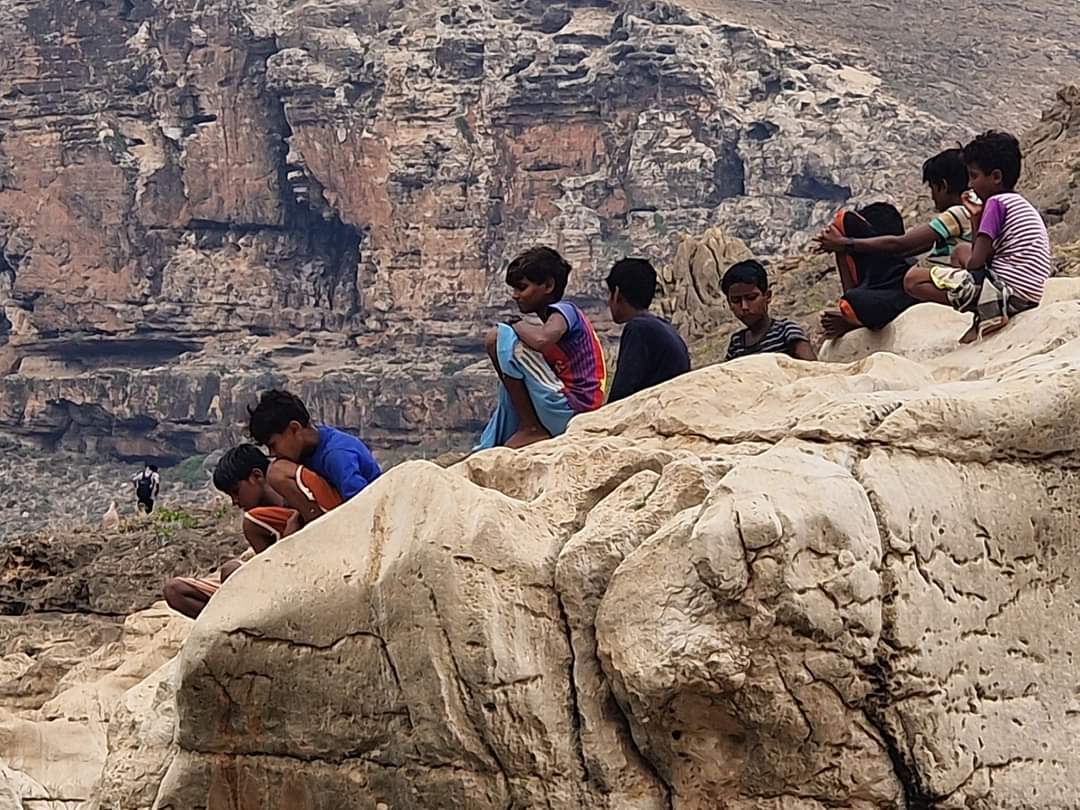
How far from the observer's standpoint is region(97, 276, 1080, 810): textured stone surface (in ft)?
15.4

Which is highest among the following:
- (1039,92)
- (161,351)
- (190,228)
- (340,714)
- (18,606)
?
(340,714)

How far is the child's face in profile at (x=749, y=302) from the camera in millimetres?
7418

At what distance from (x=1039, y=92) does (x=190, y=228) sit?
114 feet

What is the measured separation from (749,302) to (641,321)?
23.9 inches

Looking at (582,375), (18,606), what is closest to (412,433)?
(18,606)

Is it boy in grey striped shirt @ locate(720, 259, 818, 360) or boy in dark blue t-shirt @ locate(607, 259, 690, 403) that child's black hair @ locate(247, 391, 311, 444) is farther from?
boy in grey striped shirt @ locate(720, 259, 818, 360)

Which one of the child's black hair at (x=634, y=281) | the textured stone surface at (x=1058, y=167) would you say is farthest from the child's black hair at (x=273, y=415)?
the textured stone surface at (x=1058, y=167)

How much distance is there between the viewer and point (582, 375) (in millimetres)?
7227

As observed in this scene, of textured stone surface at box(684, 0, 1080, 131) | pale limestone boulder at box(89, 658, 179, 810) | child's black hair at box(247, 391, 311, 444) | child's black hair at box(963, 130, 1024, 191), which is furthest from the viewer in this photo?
textured stone surface at box(684, 0, 1080, 131)

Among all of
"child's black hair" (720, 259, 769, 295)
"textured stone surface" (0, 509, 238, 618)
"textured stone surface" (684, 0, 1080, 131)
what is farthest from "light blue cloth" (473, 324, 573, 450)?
"textured stone surface" (684, 0, 1080, 131)

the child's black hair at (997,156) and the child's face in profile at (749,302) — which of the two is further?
the child's face in profile at (749,302)

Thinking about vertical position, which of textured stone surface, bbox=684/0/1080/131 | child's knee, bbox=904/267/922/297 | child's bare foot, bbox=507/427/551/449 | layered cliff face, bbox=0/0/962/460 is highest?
child's knee, bbox=904/267/922/297

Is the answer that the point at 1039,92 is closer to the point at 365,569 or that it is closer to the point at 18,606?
the point at 18,606

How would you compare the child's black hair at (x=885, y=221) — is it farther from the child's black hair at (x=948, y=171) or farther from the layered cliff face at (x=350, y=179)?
the layered cliff face at (x=350, y=179)
